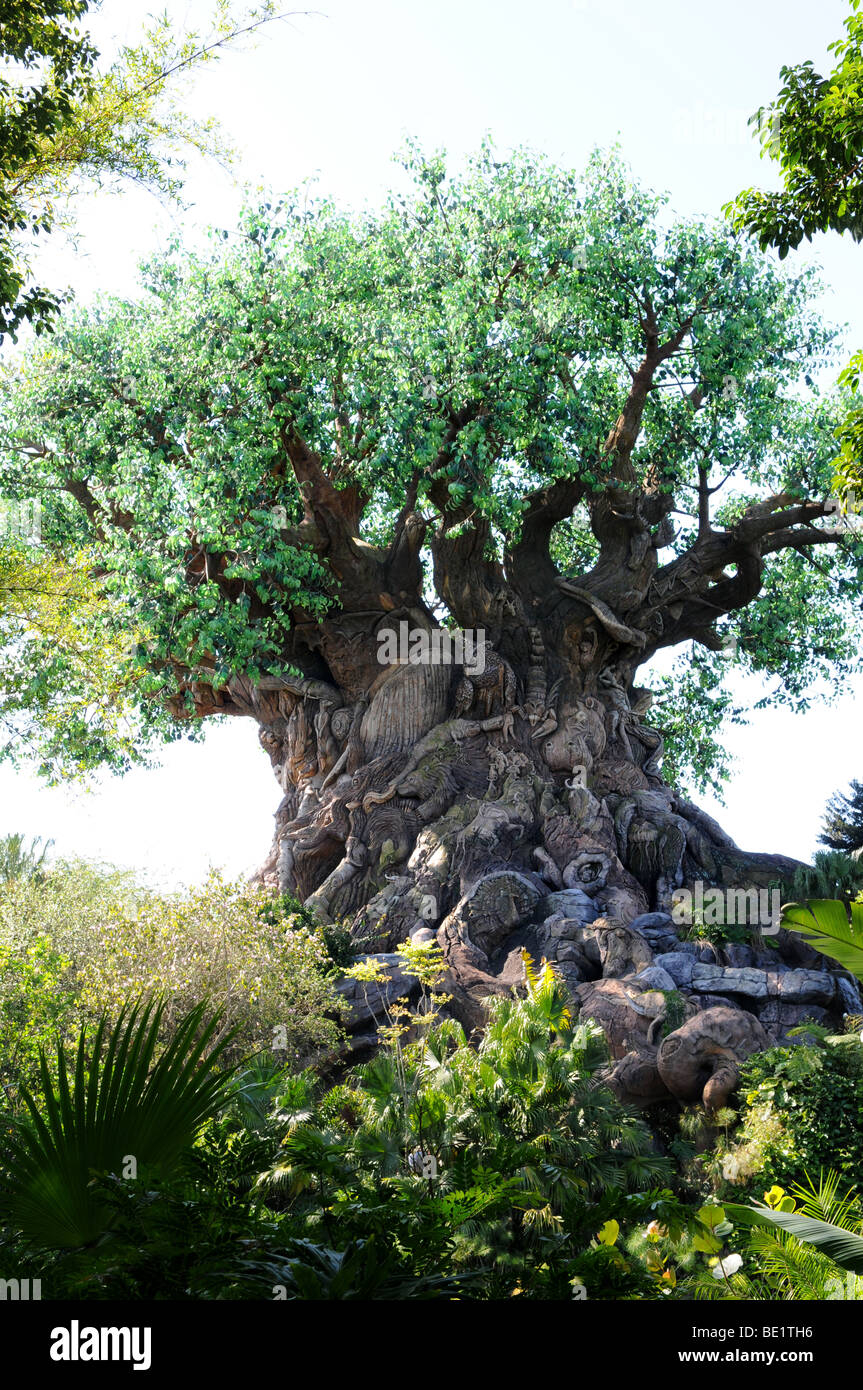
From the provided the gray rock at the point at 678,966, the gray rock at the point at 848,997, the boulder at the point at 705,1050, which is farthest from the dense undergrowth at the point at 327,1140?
the gray rock at the point at 678,966

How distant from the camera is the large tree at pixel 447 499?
14984 mm

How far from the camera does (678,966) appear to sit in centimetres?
1418

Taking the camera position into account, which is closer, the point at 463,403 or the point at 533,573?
the point at 463,403

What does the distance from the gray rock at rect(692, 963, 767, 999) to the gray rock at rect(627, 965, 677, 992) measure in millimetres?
474

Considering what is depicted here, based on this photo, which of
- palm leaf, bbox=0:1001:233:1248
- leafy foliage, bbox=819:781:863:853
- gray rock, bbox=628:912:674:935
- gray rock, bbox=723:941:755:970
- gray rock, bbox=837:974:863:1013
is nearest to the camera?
palm leaf, bbox=0:1001:233:1248

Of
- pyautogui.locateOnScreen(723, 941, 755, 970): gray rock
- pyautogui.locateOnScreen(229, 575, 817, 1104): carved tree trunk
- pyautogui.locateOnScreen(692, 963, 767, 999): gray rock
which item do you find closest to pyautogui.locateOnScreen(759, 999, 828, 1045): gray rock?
pyautogui.locateOnScreen(692, 963, 767, 999): gray rock

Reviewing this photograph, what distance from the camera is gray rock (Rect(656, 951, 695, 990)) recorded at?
13.9 m

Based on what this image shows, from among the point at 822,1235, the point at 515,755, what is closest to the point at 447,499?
the point at 515,755

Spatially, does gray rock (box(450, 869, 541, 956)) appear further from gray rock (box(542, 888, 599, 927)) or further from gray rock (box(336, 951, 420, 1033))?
gray rock (box(336, 951, 420, 1033))

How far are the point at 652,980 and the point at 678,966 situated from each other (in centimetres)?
95

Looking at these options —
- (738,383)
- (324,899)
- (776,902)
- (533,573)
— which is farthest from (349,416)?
(776,902)
